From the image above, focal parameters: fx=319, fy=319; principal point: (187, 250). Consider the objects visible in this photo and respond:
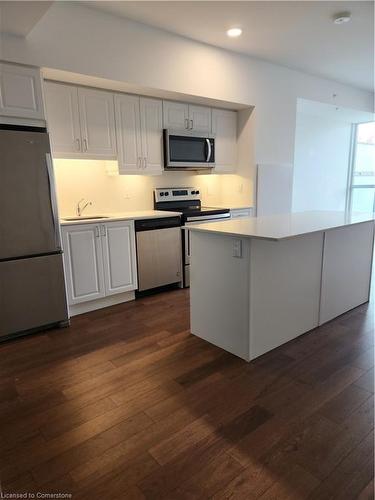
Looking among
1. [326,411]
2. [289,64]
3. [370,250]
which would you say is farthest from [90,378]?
[289,64]

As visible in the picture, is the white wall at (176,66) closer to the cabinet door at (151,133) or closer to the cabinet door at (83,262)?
the cabinet door at (151,133)

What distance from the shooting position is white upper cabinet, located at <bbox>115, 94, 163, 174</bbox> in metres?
3.50

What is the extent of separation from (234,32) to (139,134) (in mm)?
1453

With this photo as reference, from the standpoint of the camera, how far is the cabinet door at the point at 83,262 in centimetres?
306

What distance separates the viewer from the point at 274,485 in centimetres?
136

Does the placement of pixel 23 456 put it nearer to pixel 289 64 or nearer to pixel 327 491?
pixel 327 491

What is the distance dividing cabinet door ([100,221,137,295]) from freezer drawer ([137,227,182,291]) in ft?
0.33

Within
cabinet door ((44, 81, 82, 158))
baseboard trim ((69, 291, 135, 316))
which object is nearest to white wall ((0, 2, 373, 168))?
cabinet door ((44, 81, 82, 158))

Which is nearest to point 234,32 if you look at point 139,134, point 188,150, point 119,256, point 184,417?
point 188,150

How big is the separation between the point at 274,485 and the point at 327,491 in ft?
0.71

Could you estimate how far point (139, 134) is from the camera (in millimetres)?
3646

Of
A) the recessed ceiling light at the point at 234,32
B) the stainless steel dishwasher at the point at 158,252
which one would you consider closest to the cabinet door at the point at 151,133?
the stainless steel dishwasher at the point at 158,252

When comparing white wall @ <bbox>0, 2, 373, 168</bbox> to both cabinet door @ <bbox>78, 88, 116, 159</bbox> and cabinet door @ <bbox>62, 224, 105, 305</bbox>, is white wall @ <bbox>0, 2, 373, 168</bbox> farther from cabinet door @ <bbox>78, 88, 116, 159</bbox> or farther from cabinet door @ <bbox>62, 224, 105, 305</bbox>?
cabinet door @ <bbox>62, 224, 105, 305</bbox>

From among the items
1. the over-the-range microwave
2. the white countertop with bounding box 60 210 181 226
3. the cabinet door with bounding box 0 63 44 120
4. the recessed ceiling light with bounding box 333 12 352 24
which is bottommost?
the white countertop with bounding box 60 210 181 226
